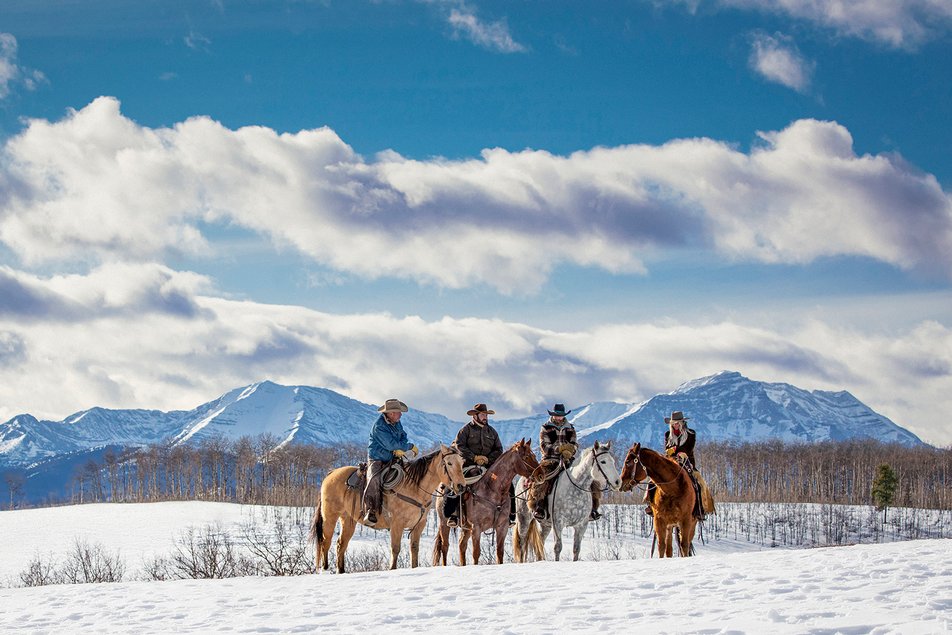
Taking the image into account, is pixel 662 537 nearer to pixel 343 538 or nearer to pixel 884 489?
pixel 343 538

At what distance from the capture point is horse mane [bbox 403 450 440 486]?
19047mm

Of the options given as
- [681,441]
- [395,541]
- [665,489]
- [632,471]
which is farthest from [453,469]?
[681,441]

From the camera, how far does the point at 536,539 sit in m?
20.4

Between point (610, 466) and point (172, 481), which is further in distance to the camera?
point (172, 481)

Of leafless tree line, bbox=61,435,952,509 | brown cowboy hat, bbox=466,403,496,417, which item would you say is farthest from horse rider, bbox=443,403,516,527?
leafless tree line, bbox=61,435,952,509

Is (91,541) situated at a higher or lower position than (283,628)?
lower

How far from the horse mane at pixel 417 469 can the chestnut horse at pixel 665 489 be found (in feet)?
13.2

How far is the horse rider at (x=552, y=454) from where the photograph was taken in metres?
19.7

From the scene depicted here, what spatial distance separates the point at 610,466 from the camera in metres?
18.7

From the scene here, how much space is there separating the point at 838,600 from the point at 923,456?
163 m

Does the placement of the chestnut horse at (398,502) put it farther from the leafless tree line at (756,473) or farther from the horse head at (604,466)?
the leafless tree line at (756,473)

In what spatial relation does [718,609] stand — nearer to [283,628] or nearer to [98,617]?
[283,628]

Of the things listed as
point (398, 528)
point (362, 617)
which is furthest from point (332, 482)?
point (362, 617)

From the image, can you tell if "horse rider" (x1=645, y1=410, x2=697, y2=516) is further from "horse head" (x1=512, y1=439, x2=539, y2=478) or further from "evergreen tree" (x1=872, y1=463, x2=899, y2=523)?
"evergreen tree" (x1=872, y1=463, x2=899, y2=523)
